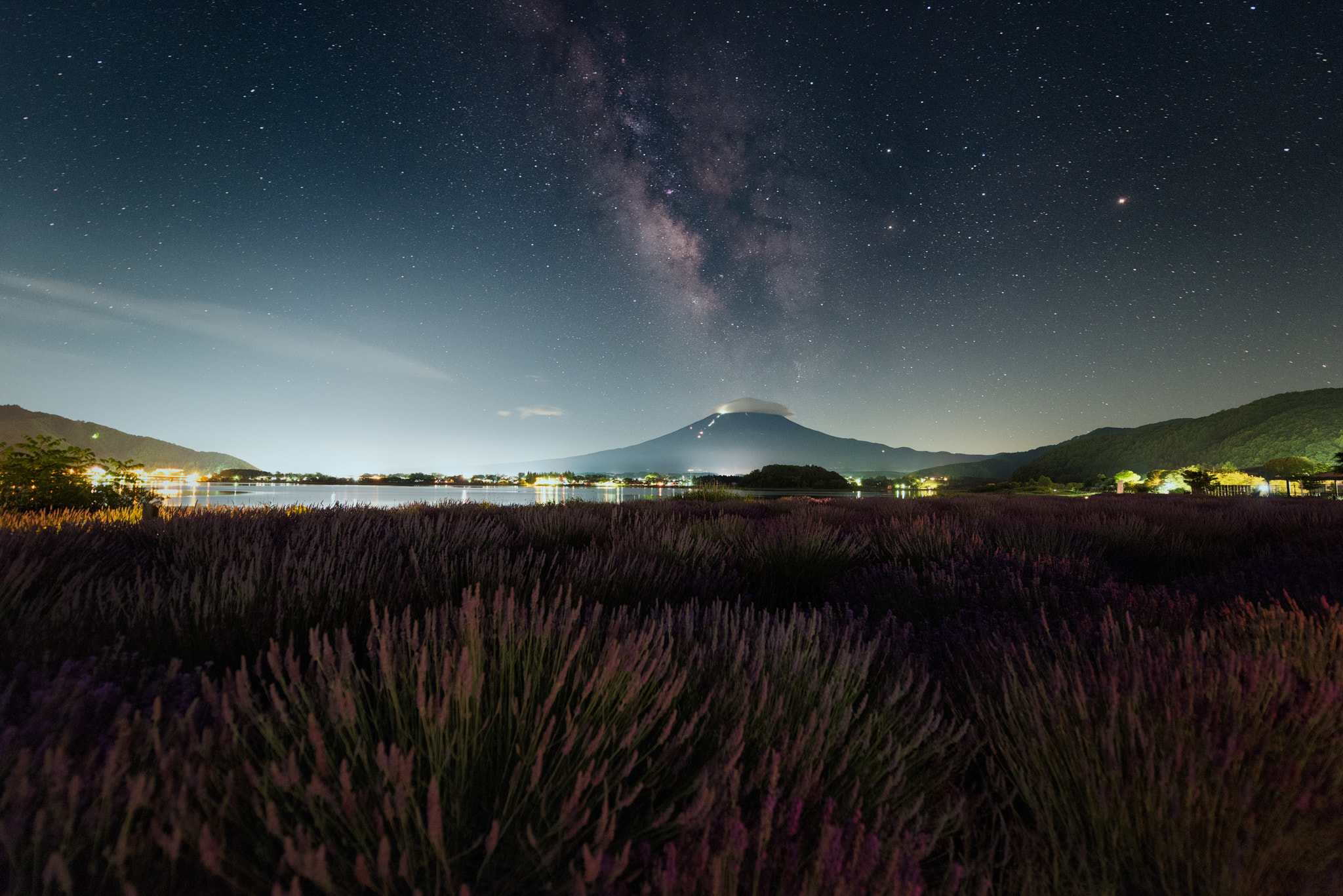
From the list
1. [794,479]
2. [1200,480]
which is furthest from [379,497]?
[1200,480]

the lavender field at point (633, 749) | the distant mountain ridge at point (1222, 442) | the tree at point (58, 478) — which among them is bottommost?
the lavender field at point (633, 749)

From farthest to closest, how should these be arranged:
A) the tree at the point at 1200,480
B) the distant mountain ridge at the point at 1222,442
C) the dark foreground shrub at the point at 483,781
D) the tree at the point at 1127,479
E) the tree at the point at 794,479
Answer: the distant mountain ridge at the point at 1222,442 < the tree at the point at 794,479 < the tree at the point at 1127,479 < the tree at the point at 1200,480 < the dark foreground shrub at the point at 483,781

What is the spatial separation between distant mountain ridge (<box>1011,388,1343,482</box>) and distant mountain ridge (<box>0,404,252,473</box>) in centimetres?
8580

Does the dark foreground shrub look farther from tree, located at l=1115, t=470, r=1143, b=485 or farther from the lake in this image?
tree, located at l=1115, t=470, r=1143, b=485

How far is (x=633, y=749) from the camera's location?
1125 mm

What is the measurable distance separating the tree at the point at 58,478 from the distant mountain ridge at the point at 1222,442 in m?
74.3

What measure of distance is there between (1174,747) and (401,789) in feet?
4.76

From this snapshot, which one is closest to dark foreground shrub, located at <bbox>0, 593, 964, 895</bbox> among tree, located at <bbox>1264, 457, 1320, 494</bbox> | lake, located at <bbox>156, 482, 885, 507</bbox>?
lake, located at <bbox>156, 482, 885, 507</bbox>

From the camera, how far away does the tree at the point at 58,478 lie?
7262 millimetres

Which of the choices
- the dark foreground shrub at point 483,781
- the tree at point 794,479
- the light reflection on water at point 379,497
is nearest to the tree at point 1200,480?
the light reflection on water at point 379,497

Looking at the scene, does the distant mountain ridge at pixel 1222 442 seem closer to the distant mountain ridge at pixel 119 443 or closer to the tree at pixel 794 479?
the tree at pixel 794 479

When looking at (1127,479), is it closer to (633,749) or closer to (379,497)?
(633,749)

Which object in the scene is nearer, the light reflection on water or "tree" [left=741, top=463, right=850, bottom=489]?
the light reflection on water

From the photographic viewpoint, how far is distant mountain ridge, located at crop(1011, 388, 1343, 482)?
57219 mm
